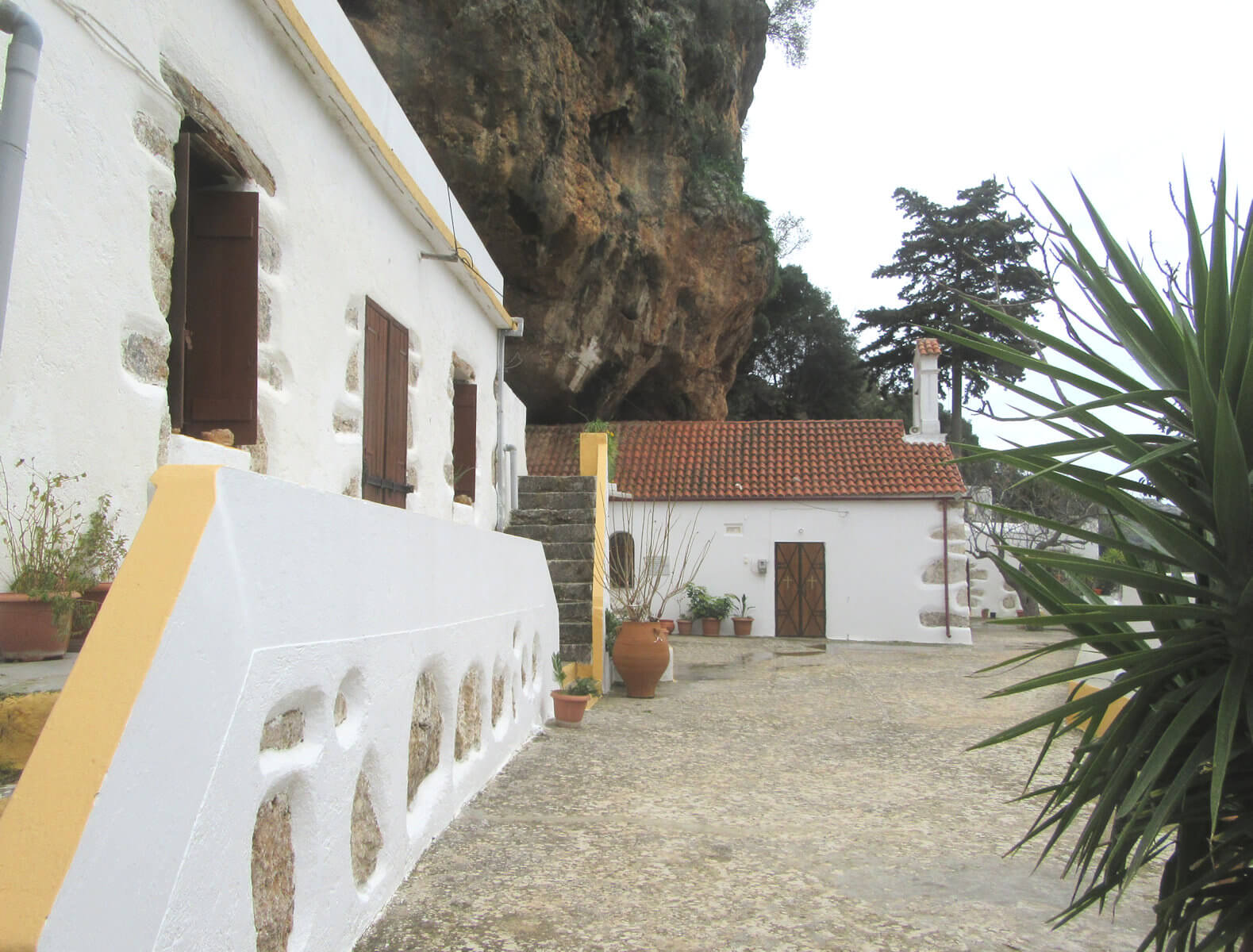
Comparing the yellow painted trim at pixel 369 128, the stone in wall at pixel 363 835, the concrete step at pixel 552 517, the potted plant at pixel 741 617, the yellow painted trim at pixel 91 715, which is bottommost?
the potted plant at pixel 741 617

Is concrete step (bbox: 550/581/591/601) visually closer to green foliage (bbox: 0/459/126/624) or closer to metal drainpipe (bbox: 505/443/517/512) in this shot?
metal drainpipe (bbox: 505/443/517/512)

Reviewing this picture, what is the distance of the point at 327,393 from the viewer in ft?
16.2

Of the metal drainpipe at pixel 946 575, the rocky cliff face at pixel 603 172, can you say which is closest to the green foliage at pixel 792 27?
the rocky cliff face at pixel 603 172

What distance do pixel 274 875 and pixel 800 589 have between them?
14.8 m

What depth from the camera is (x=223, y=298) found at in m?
4.13

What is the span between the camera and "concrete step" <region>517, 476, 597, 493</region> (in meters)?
9.95

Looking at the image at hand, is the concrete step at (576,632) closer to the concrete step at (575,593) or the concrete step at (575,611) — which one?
the concrete step at (575,611)

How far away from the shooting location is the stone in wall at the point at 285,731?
266 cm

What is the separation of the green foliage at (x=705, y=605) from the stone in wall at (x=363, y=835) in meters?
13.3

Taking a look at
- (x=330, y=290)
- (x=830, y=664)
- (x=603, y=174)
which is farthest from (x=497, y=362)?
(x=603, y=174)

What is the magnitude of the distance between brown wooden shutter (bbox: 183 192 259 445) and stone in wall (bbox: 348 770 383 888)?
172 cm

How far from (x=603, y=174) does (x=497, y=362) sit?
298 inches

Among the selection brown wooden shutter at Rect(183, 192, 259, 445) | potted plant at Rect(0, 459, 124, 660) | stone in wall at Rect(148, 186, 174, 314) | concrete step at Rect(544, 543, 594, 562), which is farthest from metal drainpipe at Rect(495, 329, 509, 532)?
potted plant at Rect(0, 459, 124, 660)

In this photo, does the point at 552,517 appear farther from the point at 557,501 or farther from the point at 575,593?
the point at 575,593
